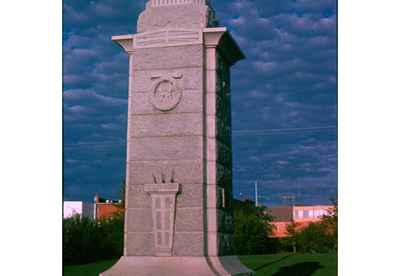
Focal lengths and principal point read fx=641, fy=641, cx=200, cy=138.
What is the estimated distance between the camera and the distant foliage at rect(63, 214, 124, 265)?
10312 mm

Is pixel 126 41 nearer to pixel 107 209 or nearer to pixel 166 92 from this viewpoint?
→ pixel 166 92

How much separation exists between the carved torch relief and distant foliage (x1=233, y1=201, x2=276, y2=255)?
7.05 ft

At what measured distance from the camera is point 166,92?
7.57 meters

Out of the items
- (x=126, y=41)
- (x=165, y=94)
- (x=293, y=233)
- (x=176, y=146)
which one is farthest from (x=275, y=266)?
(x=126, y=41)

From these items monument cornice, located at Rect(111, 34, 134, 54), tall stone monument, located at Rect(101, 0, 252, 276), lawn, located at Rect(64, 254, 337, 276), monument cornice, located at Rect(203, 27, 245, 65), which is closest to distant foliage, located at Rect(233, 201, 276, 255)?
lawn, located at Rect(64, 254, 337, 276)

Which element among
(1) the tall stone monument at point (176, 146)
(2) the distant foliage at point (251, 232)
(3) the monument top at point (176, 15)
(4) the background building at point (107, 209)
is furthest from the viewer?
(4) the background building at point (107, 209)

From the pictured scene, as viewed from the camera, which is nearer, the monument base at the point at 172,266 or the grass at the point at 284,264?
the monument base at the point at 172,266

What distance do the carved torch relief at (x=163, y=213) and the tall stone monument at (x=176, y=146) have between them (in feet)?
0.04

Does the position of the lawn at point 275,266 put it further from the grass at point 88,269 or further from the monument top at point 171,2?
the monument top at point 171,2

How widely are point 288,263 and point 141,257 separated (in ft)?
9.32

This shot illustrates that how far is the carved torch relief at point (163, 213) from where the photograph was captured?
289 inches

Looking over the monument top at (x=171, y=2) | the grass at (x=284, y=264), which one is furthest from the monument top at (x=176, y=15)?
the grass at (x=284, y=264)

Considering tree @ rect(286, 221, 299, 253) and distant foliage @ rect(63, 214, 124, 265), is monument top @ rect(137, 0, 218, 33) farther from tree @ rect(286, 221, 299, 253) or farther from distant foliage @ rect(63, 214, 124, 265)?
distant foliage @ rect(63, 214, 124, 265)
